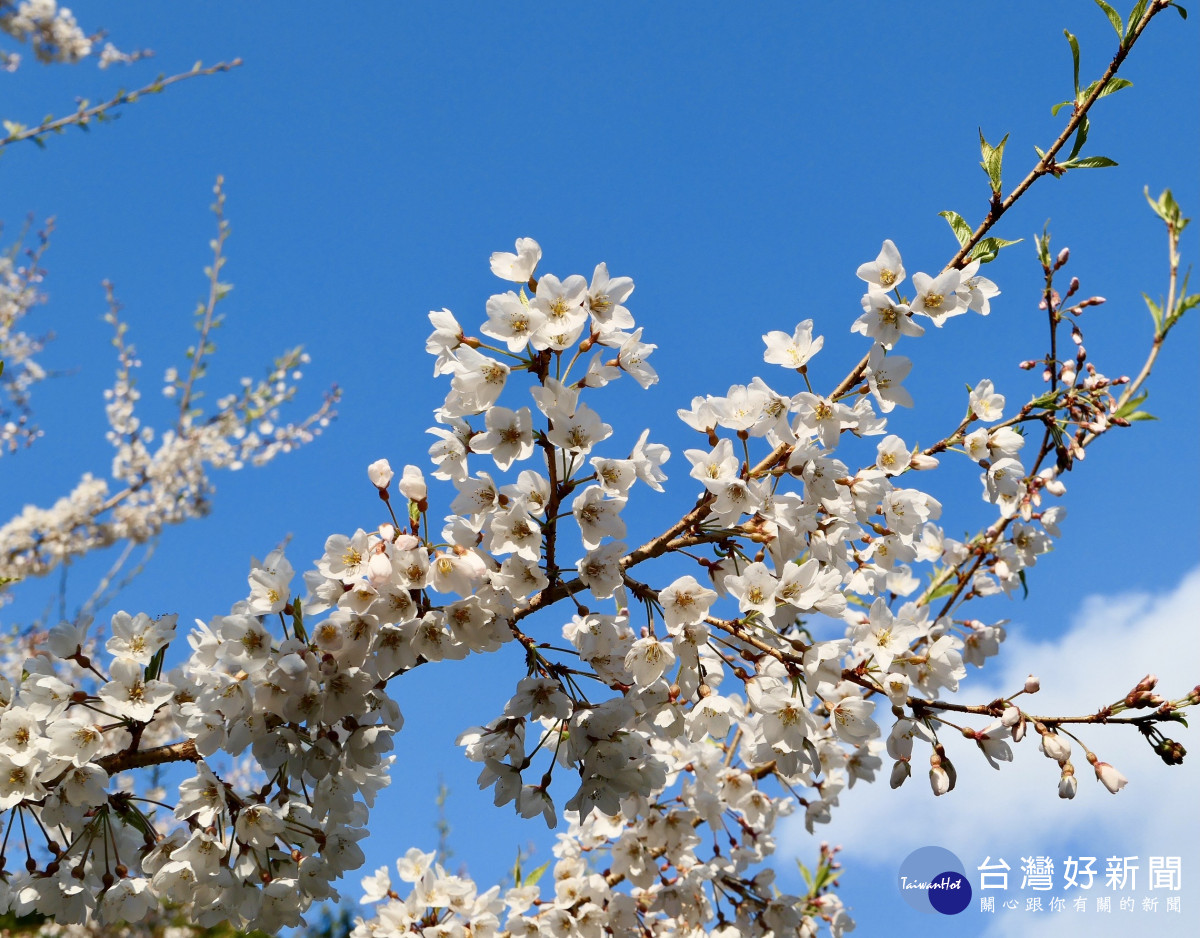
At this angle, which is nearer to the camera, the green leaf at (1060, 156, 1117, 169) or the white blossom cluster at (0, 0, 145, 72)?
the green leaf at (1060, 156, 1117, 169)

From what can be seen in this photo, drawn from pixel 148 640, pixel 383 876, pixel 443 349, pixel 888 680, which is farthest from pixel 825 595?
pixel 383 876

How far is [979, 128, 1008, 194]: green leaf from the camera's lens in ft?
7.59

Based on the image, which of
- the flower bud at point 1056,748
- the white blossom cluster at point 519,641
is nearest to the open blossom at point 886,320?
the white blossom cluster at point 519,641

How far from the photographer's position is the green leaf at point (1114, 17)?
2.24m

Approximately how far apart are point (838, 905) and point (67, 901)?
3296 mm

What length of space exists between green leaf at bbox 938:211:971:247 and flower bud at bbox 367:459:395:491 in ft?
5.49

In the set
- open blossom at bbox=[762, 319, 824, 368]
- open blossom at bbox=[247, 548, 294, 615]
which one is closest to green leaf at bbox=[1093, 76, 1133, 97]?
open blossom at bbox=[762, 319, 824, 368]

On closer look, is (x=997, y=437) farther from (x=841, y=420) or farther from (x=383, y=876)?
(x=383, y=876)

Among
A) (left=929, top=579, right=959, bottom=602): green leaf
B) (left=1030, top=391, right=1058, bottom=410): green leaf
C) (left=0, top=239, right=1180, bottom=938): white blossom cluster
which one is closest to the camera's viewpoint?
(left=0, top=239, right=1180, bottom=938): white blossom cluster

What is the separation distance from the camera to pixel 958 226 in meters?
2.40

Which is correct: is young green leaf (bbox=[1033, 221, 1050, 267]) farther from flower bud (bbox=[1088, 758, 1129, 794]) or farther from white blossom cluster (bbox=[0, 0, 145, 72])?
white blossom cluster (bbox=[0, 0, 145, 72])

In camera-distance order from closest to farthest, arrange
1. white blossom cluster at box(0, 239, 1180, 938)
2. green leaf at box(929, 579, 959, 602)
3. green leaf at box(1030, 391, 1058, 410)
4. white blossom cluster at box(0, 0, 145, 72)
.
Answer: white blossom cluster at box(0, 239, 1180, 938), green leaf at box(1030, 391, 1058, 410), green leaf at box(929, 579, 959, 602), white blossom cluster at box(0, 0, 145, 72)

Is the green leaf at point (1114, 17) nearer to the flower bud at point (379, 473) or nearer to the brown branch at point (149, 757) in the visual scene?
the flower bud at point (379, 473)

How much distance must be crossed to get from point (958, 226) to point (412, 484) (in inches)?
65.3
